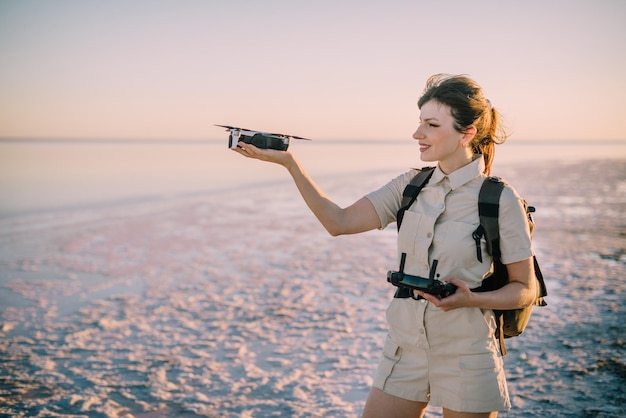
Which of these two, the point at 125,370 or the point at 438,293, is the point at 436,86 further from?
the point at 125,370

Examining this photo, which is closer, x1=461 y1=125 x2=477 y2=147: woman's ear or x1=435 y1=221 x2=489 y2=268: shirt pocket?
x1=435 y1=221 x2=489 y2=268: shirt pocket

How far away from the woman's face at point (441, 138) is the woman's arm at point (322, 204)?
0.45m

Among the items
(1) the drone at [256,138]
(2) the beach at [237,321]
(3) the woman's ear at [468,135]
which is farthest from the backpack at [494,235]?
(2) the beach at [237,321]

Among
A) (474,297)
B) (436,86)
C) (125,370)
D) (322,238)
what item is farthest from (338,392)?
(322,238)

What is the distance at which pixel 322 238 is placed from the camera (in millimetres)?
12945

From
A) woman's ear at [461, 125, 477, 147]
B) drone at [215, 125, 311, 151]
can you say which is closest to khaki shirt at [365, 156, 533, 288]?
woman's ear at [461, 125, 477, 147]

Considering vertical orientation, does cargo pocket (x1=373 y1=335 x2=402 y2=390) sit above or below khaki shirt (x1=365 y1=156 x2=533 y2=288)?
below

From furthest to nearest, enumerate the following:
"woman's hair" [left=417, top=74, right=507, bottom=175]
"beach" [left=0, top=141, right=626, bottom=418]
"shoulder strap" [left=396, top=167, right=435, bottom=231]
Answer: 1. "beach" [left=0, top=141, right=626, bottom=418]
2. "shoulder strap" [left=396, top=167, right=435, bottom=231]
3. "woman's hair" [left=417, top=74, right=507, bottom=175]

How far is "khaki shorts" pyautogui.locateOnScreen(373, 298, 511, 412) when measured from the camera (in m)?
2.65

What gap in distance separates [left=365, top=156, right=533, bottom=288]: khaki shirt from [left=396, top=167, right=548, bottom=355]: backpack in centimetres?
3

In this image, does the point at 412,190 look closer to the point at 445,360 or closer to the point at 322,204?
the point at 322,204

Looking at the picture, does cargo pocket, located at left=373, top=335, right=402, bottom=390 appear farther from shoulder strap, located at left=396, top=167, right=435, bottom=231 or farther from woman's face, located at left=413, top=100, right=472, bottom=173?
woman's face, located at left=413, top=100, right=472, bottom=173

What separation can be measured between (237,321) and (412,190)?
192 inches

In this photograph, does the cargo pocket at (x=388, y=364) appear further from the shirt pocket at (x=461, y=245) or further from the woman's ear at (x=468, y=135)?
the woman's ear at (x=468, y=135)
